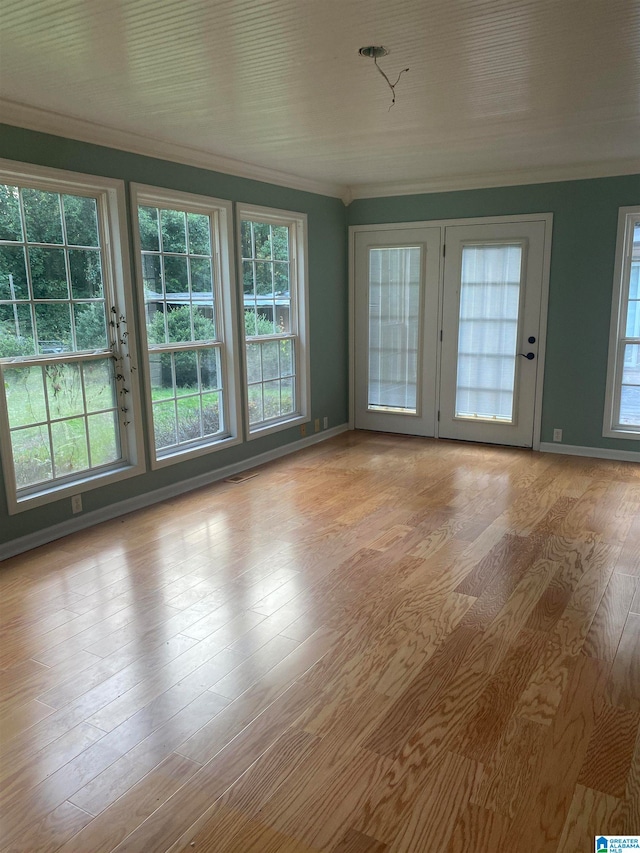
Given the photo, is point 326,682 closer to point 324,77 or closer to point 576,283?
point 324,77

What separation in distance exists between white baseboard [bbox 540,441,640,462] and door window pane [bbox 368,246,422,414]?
4.60 feet

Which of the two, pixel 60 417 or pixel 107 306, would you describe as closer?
pixel 60 417

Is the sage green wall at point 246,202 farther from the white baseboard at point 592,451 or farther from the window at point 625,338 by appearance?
the window at point 625,338

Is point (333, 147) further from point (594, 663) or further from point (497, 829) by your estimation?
point (497, 829)

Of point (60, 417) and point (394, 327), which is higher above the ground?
point (394, 327)

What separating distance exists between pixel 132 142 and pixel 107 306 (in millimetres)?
1061

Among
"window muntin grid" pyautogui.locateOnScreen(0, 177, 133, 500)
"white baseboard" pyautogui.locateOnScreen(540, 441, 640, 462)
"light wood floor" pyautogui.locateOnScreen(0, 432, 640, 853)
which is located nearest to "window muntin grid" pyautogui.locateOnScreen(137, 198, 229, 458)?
"window muntin grid" pyautogui.locateOnScreen(0, 177, 133, 500)

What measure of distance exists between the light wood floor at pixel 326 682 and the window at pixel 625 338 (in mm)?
1414

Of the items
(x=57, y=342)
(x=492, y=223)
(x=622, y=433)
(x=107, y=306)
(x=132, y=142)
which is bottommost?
(x=622, y=433)

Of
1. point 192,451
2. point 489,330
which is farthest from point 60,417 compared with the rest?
point 489,330

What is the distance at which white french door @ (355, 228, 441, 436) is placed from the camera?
626cm

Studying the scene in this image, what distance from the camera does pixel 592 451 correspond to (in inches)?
224
